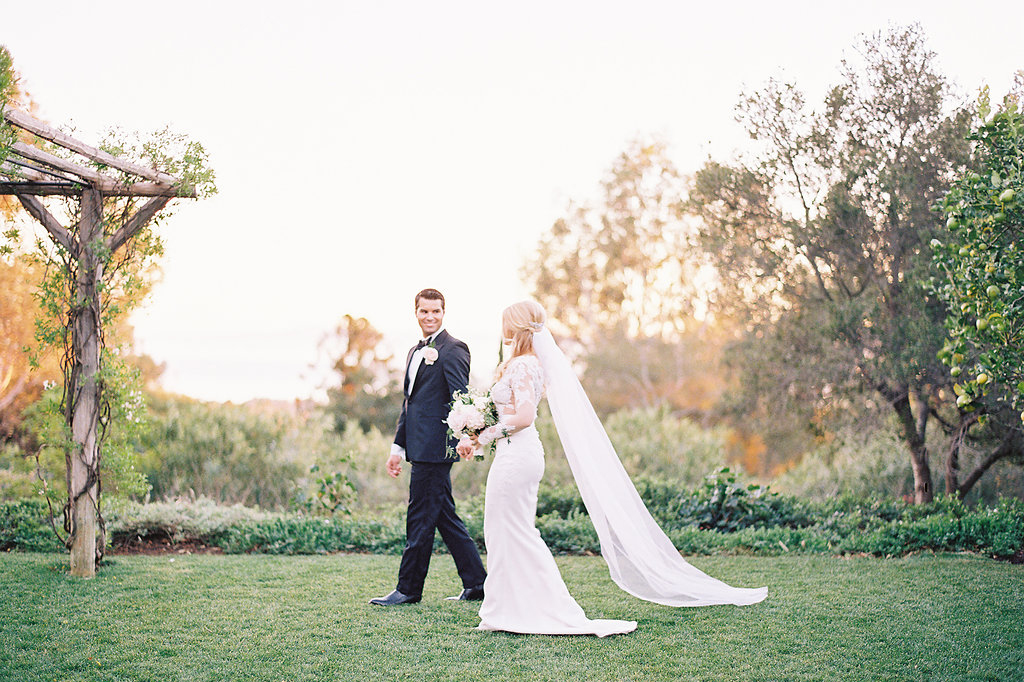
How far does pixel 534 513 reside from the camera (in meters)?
5.07

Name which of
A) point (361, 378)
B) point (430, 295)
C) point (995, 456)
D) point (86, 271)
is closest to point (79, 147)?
point (86, 271)

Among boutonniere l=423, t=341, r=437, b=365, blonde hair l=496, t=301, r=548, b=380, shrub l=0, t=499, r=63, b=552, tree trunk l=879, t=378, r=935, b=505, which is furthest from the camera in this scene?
tree trunk l=879, t=378, r=935, b=505

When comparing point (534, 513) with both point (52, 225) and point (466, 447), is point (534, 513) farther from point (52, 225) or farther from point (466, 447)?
point (52, 225)

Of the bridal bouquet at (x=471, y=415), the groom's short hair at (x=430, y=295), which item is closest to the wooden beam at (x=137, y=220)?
the groom's short hair at (x=430, y=295)

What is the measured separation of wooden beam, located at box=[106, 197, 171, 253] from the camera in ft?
20.8

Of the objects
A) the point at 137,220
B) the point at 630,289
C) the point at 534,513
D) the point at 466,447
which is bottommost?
the point at 534,513

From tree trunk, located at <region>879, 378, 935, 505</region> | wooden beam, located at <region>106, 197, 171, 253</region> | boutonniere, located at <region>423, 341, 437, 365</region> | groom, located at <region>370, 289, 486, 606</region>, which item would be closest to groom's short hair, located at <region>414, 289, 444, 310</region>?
groom, located at <region>370, 289, 486, 606</region>

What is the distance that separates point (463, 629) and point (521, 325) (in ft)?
5.99

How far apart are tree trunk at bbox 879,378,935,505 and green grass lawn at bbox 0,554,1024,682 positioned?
3.08m

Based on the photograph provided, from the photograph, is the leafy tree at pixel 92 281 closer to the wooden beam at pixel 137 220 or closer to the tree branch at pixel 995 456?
the wooden beam at pixel 137 220

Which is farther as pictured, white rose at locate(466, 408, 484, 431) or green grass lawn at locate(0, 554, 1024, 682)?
white rose at locate(466, 408, 484, 431)

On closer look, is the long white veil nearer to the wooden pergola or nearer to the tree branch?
the wooden pergola

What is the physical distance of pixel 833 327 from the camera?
9266mm

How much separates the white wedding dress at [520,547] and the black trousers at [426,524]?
54 centimetres
